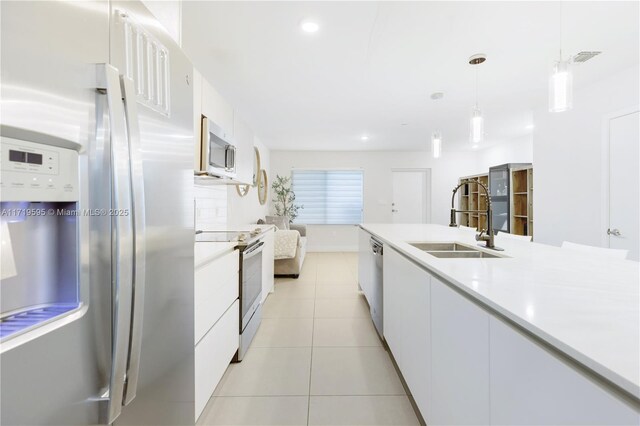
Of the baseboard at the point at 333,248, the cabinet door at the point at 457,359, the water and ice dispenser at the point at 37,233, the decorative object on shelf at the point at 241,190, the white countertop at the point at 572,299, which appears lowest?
the baseboard at the point at 333,248

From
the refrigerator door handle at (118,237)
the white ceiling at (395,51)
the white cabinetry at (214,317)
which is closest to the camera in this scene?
the refrigerator door handle at (118,237)

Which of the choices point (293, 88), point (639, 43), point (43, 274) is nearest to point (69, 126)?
point (43, 274)

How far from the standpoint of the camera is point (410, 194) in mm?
7496

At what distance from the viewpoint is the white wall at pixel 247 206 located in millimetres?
3879

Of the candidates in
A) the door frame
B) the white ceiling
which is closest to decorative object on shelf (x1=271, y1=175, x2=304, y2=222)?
the white ceiling

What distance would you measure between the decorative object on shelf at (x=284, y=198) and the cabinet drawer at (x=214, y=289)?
5000 mm

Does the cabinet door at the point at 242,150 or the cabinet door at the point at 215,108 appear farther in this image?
the cabinet door at the point at 242,150

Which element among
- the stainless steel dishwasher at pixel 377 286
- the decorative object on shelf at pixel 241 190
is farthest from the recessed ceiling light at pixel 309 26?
the decorative object on shelf at pixel 241 190

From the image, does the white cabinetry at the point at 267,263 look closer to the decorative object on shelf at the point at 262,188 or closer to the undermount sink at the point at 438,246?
the undermount sink at the point at 438,246

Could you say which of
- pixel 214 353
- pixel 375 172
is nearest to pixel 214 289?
pixel 214 353

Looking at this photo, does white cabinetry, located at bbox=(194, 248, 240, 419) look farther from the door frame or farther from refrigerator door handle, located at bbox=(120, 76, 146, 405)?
the door frame

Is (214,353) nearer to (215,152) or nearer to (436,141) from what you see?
(215,152)

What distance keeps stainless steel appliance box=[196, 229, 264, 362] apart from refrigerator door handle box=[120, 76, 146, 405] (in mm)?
1313

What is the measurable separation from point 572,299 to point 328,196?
6586 mm
